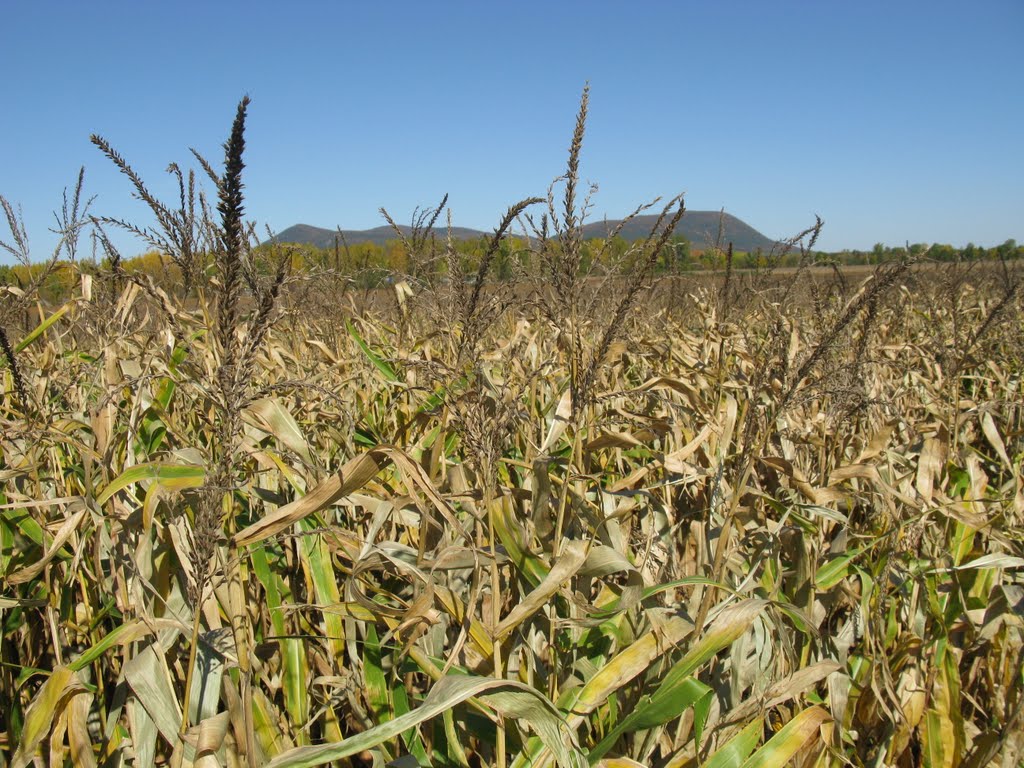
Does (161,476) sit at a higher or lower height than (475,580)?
higher

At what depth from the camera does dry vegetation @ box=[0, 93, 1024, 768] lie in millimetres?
1204

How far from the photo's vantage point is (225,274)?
0.85m

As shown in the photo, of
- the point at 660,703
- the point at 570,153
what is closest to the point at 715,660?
the point at 660,703

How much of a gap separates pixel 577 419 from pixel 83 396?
2117 mm

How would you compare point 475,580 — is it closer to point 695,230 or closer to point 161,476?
point 161,476

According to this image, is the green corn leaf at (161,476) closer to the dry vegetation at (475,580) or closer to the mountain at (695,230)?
the dry vegetation at (475,580)

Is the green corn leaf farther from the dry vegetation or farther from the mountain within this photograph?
the mountain

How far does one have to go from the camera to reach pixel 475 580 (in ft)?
4.43

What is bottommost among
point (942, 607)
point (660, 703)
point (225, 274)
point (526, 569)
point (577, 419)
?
point (942, 607)

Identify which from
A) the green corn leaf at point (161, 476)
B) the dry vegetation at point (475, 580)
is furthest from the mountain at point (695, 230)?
the green corn leaf at point (161, 476)

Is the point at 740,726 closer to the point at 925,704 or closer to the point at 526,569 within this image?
the point at 925,704

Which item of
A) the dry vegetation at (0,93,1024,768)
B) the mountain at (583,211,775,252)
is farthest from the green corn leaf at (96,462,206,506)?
the mountain at (583,211,775,252)

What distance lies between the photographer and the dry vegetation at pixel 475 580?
1.20m

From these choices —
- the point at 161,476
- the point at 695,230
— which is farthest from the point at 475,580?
the point at 695,230
